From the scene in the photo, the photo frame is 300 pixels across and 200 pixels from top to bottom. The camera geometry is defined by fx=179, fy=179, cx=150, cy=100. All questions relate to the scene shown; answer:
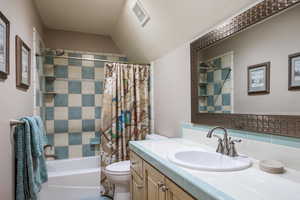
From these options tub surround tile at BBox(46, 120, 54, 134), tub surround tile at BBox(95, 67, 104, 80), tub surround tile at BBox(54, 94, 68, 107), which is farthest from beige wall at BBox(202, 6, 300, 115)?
tub surround tile at BBox(46, 120, 54, 134)

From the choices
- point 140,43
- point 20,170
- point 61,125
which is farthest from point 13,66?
point 61,125

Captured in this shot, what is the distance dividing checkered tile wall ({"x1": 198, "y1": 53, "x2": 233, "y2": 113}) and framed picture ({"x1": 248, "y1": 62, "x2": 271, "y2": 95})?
7.1 inches

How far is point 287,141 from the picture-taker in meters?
0.94

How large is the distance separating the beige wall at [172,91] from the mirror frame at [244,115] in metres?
0.14

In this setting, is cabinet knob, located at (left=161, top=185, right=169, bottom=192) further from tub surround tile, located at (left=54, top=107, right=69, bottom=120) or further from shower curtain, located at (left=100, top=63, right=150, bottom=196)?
tub surround tile, located at (left=54, top=107, right=69, bottom=120)

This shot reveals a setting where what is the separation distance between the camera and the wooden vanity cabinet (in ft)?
3.07

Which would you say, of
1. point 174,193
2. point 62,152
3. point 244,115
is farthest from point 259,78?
point 62,152

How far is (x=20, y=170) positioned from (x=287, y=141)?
1767 mm

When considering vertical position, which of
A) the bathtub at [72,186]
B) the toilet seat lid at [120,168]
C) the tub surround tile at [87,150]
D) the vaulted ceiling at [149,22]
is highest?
the vaulted ceiling at [149,22]

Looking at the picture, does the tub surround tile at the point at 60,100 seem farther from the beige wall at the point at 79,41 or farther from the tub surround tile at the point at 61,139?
the beige wall at the point at 79,41

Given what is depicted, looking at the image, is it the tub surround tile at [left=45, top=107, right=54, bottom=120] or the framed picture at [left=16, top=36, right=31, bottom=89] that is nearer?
the framed picture at [left=16, top=36, right=31, bottom=89]

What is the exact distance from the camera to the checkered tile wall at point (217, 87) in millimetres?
1362

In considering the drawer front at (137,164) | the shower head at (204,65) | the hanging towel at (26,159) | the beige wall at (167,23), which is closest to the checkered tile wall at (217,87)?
the shower head at (204,65)

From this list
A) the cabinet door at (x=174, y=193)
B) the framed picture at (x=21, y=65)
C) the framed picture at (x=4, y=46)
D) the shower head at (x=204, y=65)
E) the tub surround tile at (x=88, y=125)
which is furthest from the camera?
the tub surround tile at (x=88, y=125)
